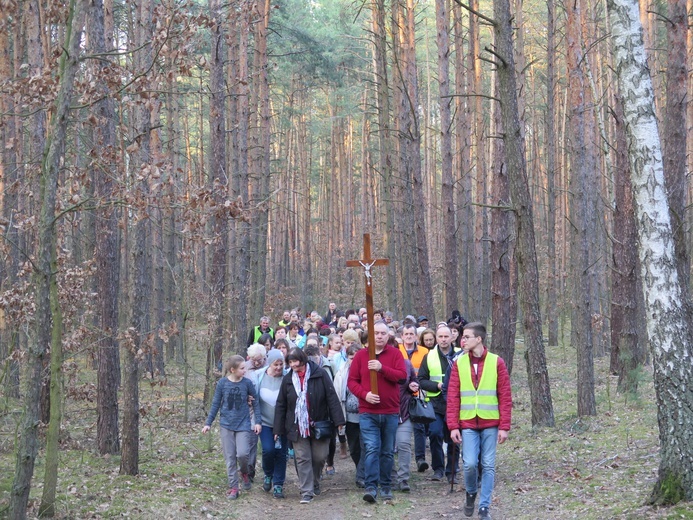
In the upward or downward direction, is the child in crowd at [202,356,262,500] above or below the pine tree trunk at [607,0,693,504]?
below

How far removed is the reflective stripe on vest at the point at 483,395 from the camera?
25.1 feet

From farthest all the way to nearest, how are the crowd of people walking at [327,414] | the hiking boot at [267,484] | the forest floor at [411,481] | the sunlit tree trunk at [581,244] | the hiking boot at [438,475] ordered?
the sunlit tree trunk at [581,244] < the hiking boot at [438,475] < the hiking boot at [267,484] < the crowd of people walking at [327,414] < the forest floor at [411,481]

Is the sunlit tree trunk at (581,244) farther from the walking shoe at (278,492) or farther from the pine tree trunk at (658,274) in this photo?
the pine tree trunk at (658,274)

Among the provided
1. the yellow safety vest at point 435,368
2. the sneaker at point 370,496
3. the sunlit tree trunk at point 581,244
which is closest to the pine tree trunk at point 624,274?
the sunlit tree trunk at point 581,244

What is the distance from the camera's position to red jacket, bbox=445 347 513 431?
7.60m

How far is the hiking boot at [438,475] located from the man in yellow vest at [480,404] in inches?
101

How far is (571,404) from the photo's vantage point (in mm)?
15273

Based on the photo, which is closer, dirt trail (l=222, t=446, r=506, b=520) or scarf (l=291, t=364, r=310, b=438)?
dirt trail (l=222, t=446, r=506, b=520)

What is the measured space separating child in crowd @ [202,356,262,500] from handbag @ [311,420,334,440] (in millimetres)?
739

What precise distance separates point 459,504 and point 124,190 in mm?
5235

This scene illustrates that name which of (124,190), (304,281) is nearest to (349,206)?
(304,281)

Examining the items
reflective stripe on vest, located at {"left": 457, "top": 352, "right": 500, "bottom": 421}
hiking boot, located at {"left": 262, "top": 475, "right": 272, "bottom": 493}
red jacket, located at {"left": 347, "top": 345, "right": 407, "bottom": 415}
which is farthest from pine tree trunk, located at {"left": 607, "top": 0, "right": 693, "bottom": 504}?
hiking boot, located at {"left": 262, "top": 475, "right": 272, "bottom": 493}

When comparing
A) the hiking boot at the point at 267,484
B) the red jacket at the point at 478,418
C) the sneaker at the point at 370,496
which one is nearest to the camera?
the red jacket at the point at 478,418

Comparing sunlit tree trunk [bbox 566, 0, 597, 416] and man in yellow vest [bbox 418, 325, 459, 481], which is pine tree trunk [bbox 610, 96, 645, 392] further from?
man in yellow vest [bbox 418, 325, 459, 481]
